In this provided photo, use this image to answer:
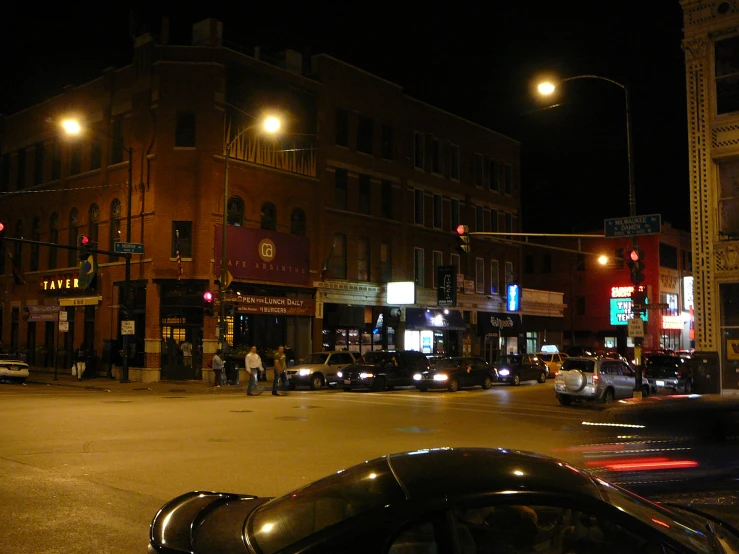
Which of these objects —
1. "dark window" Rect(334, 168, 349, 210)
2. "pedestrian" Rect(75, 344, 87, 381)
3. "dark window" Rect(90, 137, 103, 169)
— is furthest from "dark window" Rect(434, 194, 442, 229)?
"pedestrian" Rect(75, 344, 87, 381)

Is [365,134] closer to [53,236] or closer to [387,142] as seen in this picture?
[387,142]

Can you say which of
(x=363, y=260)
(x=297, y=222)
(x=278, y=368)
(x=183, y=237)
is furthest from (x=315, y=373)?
(x=363, y=260)

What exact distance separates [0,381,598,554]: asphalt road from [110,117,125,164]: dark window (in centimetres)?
1461

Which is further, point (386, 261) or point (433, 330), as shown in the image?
point (433, 330)

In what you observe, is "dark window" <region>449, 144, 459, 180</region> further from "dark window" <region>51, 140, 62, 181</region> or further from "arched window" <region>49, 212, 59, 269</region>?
"arched window" <region>49, 212, 59, 269</region>

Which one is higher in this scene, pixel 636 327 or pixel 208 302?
pixel 208 302

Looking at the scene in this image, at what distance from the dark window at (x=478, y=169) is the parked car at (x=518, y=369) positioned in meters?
16.3

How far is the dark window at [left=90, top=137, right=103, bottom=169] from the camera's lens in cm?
3799

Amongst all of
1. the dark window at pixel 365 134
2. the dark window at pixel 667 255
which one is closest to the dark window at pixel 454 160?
the dark window at pixel 365 134

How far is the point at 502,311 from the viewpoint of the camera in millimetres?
52625

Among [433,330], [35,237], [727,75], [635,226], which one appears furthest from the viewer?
[433,330]

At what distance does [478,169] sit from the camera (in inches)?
2018

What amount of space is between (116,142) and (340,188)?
467 inches

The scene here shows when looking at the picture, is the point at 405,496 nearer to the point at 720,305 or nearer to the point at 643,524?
the point at 643,524
